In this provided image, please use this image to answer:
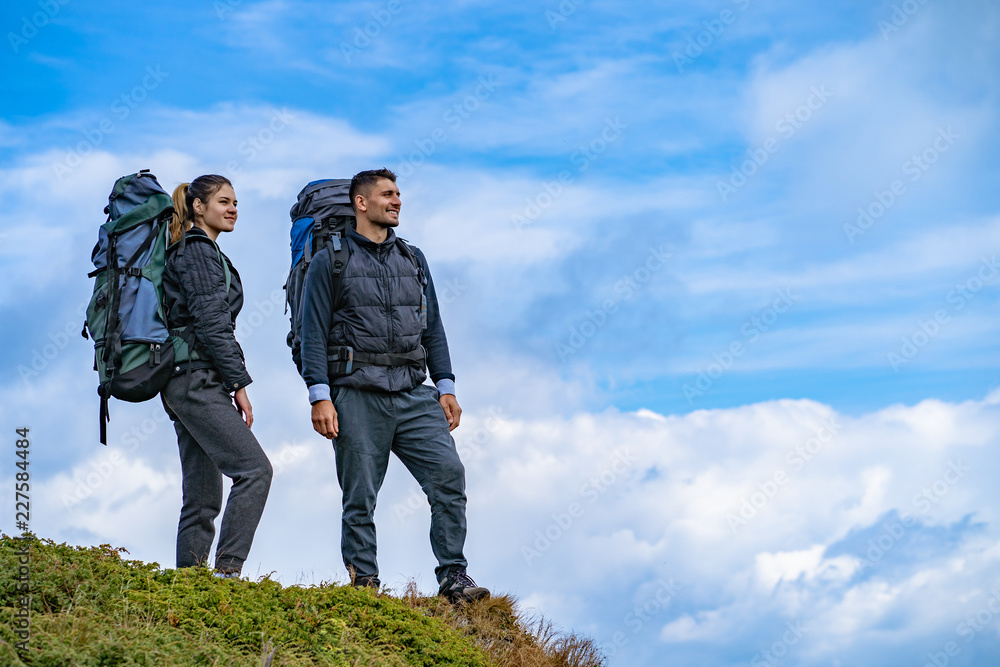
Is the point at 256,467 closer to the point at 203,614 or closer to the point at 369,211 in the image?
the point at 203,614

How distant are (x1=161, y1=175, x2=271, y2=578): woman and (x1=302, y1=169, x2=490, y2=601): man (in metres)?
0.75

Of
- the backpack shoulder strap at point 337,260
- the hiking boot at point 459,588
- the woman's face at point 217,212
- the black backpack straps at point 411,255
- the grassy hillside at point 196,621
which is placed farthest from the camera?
the black backpack straps at point 411,255

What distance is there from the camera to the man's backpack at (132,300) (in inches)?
328

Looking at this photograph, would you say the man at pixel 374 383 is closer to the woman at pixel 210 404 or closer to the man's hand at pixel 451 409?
the man's hand at pixel 451 409

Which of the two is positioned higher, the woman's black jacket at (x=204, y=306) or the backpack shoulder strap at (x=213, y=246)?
the backpack shoulder strap at (x=213, y=246)

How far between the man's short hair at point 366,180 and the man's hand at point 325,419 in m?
1.94

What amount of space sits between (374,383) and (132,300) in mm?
2110

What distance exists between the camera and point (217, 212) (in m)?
8.72

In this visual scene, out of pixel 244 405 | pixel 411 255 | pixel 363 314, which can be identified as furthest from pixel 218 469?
pixel 411 255

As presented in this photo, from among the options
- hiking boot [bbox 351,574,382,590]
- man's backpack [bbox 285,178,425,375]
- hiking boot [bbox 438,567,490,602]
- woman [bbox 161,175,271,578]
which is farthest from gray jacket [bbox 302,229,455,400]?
hiking boot [bbox 438,567,490,602]

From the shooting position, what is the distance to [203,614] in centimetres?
720

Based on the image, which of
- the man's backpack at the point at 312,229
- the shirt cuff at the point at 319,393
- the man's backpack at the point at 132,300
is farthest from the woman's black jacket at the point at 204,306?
the man's backpack at the point at 312,229

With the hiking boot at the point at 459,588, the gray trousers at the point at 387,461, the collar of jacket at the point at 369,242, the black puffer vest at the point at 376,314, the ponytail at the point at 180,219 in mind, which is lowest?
the hiking boot at the point at 459,588

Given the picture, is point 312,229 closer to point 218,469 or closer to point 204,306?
point 204,306
